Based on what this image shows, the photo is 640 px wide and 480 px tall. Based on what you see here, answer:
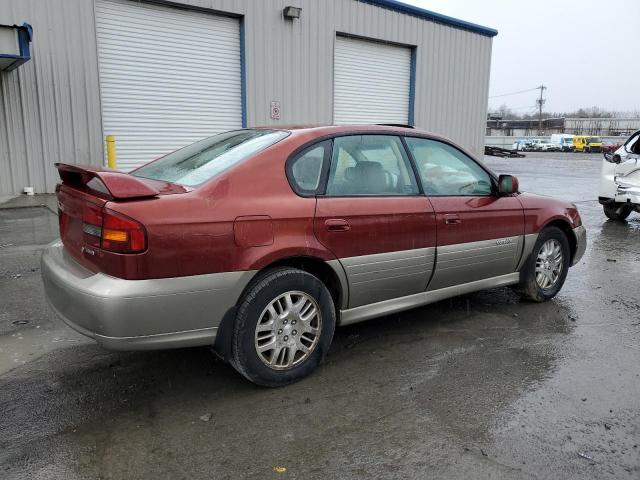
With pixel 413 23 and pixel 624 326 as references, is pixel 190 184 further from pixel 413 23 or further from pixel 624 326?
pixel 413 23

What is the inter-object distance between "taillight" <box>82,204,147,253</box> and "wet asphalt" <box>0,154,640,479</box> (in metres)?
0.96

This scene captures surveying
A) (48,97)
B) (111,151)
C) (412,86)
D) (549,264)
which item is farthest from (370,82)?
(549,264)

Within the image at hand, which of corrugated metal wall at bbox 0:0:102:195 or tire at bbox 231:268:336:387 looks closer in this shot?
tire at bbox 231:268:336:387

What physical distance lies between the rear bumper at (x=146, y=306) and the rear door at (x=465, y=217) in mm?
1685

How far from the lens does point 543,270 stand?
16.3 ft

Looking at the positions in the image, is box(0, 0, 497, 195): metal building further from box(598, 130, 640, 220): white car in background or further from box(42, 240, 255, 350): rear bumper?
box(42, 240, 255, 350): rear bumper

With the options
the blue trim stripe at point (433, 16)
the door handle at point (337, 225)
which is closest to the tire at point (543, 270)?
the door handle at point (337, 225)

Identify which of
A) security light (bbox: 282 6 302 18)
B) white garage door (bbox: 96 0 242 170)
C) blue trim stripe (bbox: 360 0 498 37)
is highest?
blue trim stripe (bbox: 360 0 498 37)

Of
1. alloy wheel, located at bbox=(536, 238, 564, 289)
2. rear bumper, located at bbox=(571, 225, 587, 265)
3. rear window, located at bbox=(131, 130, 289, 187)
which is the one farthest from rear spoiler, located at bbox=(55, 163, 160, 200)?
rear bumper, located at bbox=(571, 225, 587, 265)

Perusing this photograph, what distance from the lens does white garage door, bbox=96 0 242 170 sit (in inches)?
448

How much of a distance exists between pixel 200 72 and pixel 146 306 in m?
10.9

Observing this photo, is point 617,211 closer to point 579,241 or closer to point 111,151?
point 579,241

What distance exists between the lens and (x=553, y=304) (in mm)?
5062

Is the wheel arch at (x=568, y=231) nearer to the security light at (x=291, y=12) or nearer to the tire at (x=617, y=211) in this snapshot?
the tire at (x=617, y=211)
